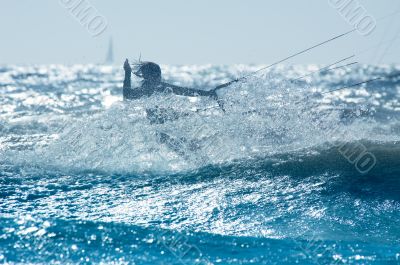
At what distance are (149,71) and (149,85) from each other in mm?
310

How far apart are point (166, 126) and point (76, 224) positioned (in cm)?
437

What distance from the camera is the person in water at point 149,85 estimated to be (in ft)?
30.8

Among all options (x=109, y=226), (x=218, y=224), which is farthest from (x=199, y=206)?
(x=109, y=226)

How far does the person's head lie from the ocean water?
1.80ft

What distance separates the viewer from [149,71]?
9.41 m

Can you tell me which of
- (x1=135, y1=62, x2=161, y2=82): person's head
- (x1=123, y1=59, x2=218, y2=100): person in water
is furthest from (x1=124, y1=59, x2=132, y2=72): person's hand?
(x1=135, y1=62, x2=161, y2=82): person's head

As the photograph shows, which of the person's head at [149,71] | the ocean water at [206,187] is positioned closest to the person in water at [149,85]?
the person's head at [149,71]

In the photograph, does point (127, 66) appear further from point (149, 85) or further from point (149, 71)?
point (149, 85)

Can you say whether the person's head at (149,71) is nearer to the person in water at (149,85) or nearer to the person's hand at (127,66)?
the person in water at (149,85)

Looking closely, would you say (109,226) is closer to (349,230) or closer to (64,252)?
(64,252)

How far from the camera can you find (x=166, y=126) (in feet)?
30.2

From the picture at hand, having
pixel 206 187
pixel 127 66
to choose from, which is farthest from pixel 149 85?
pixel 206 187

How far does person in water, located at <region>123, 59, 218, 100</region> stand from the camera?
9.40 m

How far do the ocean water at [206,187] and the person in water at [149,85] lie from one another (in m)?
0.22
